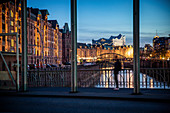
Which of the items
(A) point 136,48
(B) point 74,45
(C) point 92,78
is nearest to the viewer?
(A) point 136,48

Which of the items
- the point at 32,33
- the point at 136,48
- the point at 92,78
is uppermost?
the point at 32,33

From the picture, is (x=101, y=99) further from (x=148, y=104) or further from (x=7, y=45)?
(x=7, y=45)

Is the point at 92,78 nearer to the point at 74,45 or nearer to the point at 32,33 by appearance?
the point at 74,45

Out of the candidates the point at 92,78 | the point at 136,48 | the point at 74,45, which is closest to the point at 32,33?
the point at 92,78

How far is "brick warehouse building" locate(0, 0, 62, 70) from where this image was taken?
43.8 m

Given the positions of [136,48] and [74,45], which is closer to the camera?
[136,48]

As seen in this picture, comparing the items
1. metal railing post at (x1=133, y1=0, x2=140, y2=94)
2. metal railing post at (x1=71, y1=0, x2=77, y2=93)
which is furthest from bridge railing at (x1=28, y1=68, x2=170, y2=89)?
metal railing post at (x1=71, y1=0, x2=77, y2=93)

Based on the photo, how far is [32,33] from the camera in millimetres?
62344

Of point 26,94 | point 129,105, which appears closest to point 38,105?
point 26,94

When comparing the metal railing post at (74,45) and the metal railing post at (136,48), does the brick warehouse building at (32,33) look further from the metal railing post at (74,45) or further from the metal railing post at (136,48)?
the metal railing post at (136,48)

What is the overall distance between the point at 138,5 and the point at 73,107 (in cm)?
565

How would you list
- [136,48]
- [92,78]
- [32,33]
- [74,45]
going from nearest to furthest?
[136,48] → [74,45] → [92,78] → [32,33]

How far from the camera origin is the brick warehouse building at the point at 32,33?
43.8 metres

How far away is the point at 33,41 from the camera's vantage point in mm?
62969
